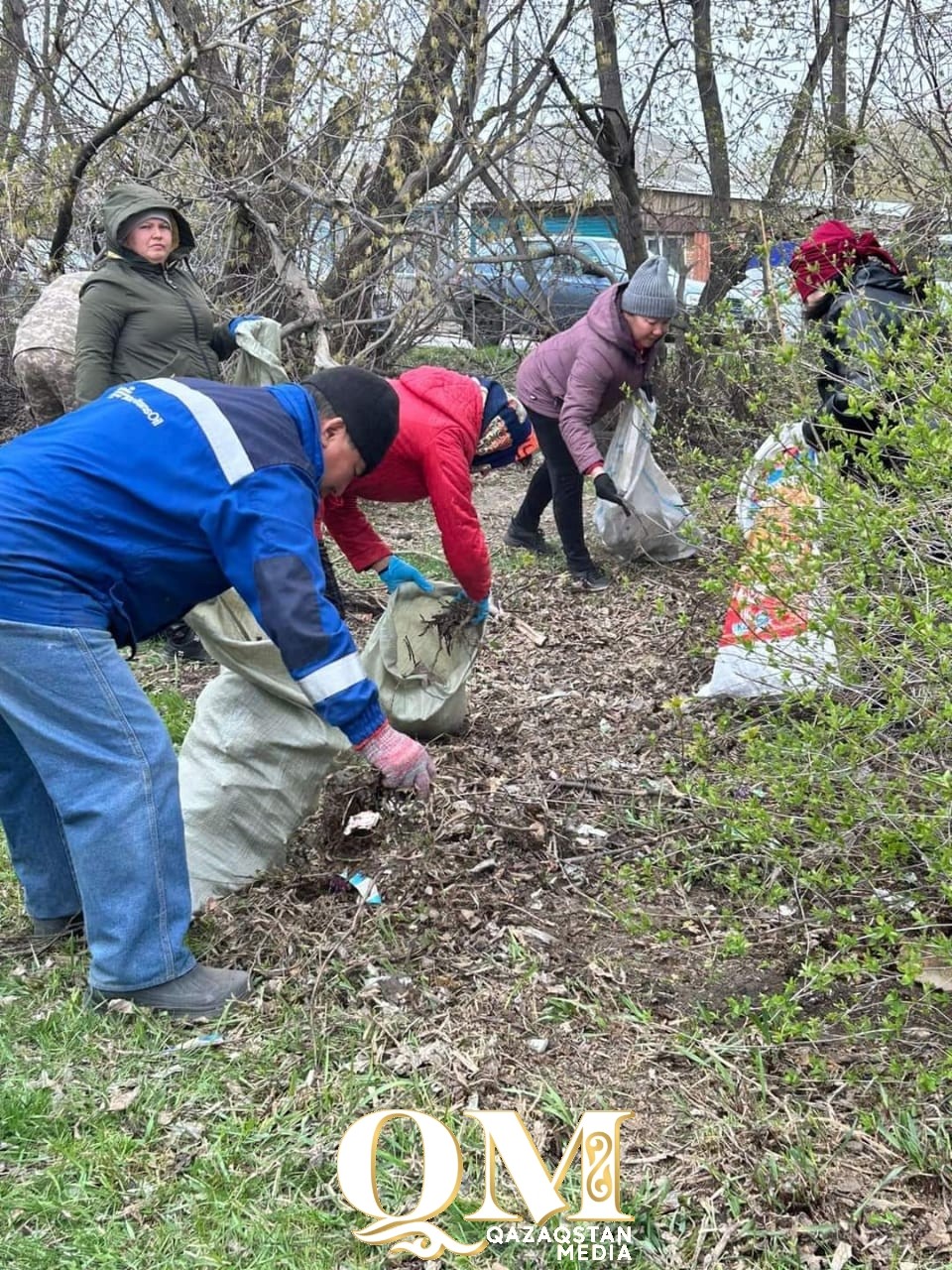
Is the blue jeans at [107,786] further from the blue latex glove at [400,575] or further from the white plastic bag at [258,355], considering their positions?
the white plastic bag at [258,355]

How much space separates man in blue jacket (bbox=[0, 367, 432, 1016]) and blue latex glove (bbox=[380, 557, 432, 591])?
111 centimetres

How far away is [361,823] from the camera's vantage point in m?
3.10

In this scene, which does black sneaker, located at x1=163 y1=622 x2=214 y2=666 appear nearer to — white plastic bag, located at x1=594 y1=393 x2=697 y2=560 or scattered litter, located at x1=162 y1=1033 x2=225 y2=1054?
white plastic bag, located at x1=594 y1=393 x2=697 y2=560

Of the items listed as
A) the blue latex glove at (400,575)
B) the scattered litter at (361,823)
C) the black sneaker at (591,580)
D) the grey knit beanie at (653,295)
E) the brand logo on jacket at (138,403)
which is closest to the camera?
the brand logo on jacket at (138,403)

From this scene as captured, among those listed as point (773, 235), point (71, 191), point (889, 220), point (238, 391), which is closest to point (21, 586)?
point (238, 391)

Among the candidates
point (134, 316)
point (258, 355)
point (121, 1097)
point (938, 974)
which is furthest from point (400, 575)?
point (938, 974)

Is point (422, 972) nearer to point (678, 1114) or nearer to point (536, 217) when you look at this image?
point (678, 1114)

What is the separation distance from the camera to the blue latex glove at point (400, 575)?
3.69 meters

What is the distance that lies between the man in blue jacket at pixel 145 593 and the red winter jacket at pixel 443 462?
977 millimetres

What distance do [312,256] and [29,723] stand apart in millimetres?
5104

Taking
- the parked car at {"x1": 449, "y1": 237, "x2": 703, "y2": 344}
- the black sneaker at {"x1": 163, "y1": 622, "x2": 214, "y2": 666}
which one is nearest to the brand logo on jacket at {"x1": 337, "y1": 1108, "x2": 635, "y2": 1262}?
the black sneaker at {"x1": 163, "y1": 622, "x2": 214, "y2": 666}

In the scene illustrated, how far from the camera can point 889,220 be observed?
5.75 meters

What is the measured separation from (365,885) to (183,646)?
7.00 ft

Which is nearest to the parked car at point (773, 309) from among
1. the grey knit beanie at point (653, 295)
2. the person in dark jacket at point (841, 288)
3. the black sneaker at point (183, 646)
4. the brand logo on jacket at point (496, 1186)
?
the person in dark jacket at point (841, 288)
